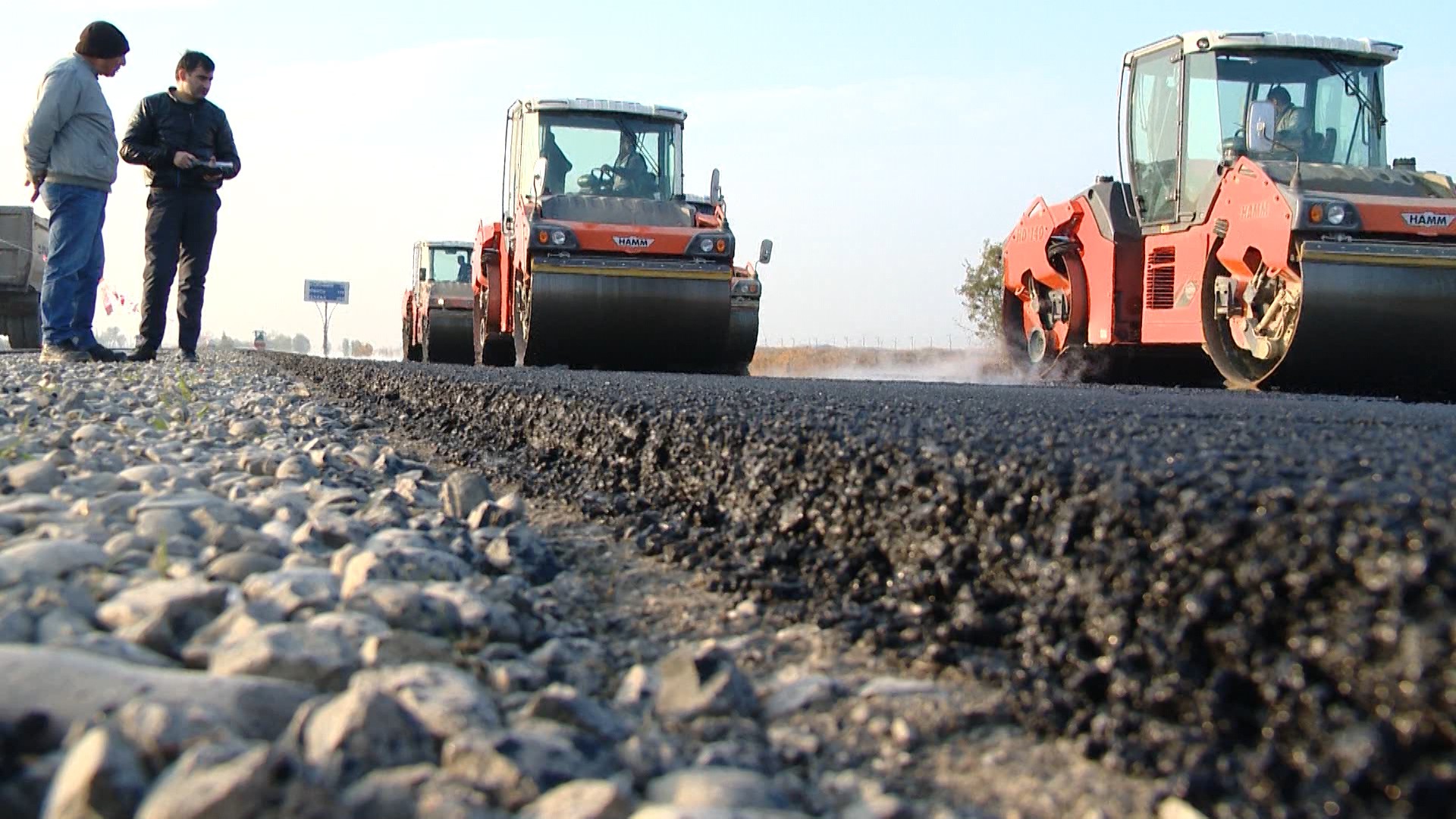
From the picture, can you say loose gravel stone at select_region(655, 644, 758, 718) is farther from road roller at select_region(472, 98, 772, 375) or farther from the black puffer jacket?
road roller at select_region(472, 98, 772, 375)

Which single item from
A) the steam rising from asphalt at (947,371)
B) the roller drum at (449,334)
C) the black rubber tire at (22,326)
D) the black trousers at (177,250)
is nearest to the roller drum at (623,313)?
the steam rising from asphalt at (947,371)

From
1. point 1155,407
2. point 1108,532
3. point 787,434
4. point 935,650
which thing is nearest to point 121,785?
point 935,650

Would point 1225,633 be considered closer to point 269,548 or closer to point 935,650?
point 935,650

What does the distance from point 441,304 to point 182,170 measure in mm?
11390

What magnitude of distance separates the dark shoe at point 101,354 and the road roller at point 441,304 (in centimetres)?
812

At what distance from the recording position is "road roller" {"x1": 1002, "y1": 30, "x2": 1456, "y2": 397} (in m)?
6.33

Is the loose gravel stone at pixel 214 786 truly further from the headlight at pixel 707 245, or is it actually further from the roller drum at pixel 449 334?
the roller drum at pixel 449 334

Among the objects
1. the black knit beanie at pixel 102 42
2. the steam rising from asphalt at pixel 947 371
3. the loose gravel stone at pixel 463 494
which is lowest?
the loose gravel stone at pixel 463 494

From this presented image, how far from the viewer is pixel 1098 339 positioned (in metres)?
8.84

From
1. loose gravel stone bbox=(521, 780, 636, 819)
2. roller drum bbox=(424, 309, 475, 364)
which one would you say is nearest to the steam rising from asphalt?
roller drum bbox=(424, 309, 475, 364)

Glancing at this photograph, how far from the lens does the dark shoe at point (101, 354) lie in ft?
24.1

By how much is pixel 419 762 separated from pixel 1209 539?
795mm

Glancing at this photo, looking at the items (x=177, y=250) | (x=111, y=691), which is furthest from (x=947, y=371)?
(x=111, y=691)

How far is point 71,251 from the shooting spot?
21.2 feet
